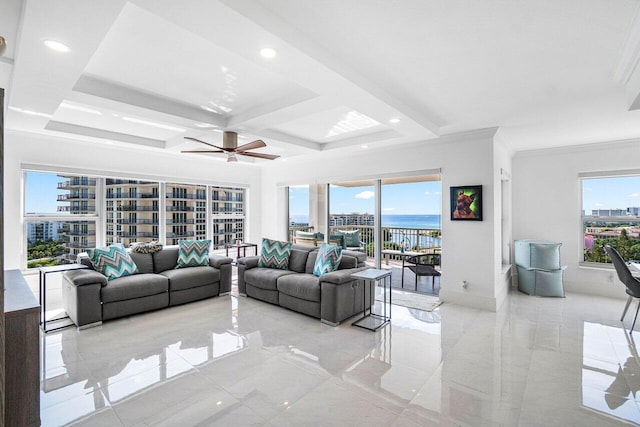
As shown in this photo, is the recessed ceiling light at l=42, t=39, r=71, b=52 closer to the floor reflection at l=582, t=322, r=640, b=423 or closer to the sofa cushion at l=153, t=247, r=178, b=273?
the sofa cushion at l=153, t=247, r=178, b=273

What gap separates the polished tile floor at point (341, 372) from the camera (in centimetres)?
216

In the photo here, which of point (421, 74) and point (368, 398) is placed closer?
point (368, 398)

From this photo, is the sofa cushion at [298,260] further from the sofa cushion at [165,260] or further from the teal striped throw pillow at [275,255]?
the sofa cushion at [165,260]

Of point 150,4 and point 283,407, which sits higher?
point 150,4

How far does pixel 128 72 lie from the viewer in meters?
2.76

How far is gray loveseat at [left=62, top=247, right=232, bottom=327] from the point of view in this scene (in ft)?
12.1

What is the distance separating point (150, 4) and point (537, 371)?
152 inches

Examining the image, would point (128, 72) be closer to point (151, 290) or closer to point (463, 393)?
point (151, 290)

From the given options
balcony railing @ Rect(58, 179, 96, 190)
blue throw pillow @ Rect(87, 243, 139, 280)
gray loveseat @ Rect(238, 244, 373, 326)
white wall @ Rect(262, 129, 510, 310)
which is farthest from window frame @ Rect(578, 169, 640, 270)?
balcony railing @ Rect(58, 179, 96, 190)

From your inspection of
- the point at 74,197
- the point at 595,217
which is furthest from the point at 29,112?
the point at 595,217

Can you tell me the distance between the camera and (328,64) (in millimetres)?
2279

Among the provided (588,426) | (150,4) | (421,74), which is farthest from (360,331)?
(150,4)

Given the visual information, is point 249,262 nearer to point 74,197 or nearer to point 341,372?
point 341,372

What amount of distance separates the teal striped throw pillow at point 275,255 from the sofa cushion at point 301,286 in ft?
1.93
